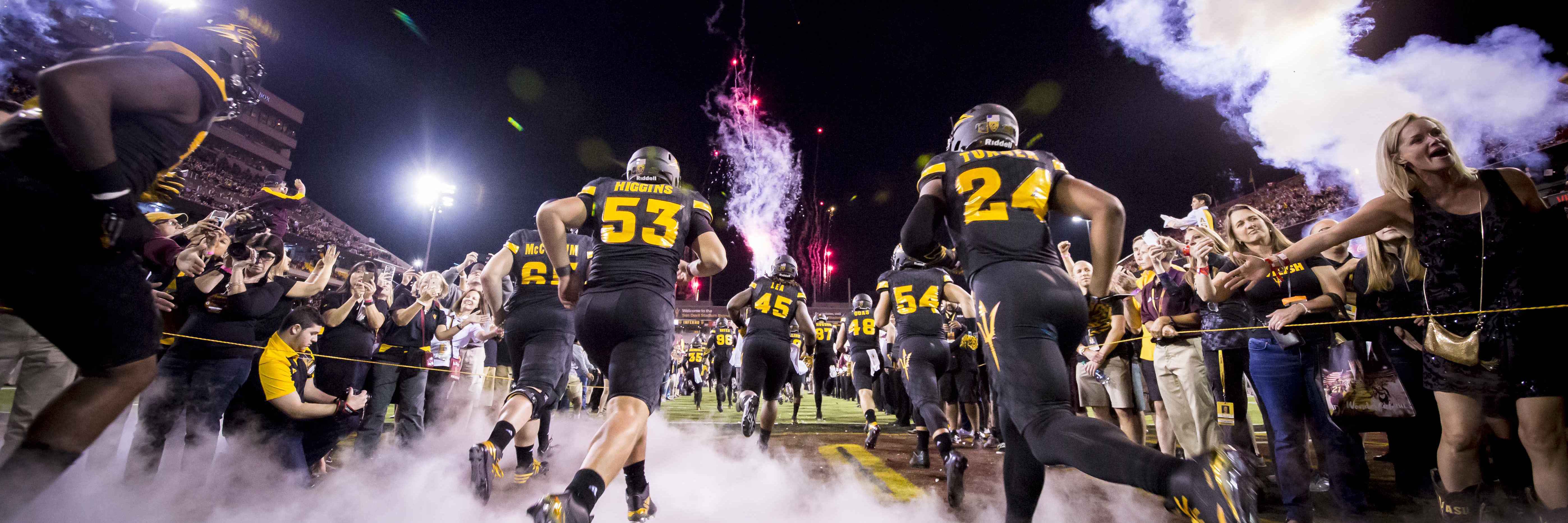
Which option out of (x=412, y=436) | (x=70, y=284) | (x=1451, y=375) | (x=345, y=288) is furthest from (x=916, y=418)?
(x=70, y=284)

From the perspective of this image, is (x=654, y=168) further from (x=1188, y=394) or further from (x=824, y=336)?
(x=824, y=336)

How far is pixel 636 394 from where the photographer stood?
9.39 ft

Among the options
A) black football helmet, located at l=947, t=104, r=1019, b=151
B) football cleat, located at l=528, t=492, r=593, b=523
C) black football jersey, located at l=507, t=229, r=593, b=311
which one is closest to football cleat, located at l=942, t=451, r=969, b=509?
black football helmet, located at l=947, t=104, r=1019, b=151

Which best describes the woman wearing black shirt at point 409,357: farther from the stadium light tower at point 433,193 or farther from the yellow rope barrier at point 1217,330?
the stadium light tower at point 433,193

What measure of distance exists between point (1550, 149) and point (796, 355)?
73.3 ft

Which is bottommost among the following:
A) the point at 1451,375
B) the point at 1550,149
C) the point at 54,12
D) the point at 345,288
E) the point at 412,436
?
the point at 412,436

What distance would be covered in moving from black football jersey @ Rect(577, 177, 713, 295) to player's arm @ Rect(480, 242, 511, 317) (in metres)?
1.85

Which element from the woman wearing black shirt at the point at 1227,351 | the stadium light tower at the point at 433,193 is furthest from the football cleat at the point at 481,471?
the stadium light tower at the point at 433,193

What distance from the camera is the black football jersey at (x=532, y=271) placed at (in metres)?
4.70

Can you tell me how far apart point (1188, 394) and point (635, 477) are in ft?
13.9

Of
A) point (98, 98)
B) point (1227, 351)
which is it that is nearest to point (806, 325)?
point (1227, 351)

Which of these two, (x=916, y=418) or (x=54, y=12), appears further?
(x=54, y=12)

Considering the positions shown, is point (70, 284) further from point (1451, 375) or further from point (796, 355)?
point (796, 355)

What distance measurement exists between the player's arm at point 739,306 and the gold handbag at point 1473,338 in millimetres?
5353
